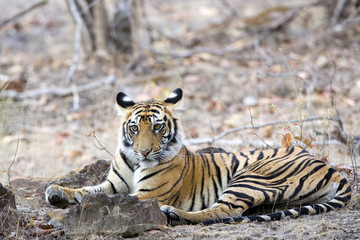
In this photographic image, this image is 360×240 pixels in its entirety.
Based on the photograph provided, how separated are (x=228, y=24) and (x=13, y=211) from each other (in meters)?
11.1

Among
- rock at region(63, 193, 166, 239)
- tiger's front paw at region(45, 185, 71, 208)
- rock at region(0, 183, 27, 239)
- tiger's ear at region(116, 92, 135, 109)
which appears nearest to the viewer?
rock at region(63, 193, 166, 239)

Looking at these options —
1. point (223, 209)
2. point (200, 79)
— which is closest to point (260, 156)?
point (223, 209)

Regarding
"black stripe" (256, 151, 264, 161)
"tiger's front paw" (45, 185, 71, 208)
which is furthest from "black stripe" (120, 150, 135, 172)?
"black stripe" (256, 151, 264, 161)

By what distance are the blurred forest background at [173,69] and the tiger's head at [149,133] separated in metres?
2.11

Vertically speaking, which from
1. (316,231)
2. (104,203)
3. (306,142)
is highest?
(306,142)

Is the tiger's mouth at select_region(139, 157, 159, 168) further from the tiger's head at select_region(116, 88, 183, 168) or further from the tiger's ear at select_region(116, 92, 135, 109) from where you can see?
the tiger's ear at select_region(116, 92, 135, 109)

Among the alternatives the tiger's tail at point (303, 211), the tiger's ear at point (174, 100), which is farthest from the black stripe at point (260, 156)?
the tiger's ear at point (174, 100)

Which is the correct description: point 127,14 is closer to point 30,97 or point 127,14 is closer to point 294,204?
point 30,97

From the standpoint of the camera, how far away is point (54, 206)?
493 centimetres

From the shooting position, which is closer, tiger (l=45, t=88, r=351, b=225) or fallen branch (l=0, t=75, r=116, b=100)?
tiger (l=45, t=88, r=351, b=225)

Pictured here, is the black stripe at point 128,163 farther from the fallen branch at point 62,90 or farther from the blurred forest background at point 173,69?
the fallen branch at point 62,90

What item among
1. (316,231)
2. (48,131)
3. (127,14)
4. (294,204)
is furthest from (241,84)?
(316,231)

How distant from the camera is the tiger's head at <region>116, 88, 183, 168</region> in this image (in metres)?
4.88

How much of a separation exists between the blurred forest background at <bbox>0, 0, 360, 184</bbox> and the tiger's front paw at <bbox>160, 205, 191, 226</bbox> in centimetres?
273
